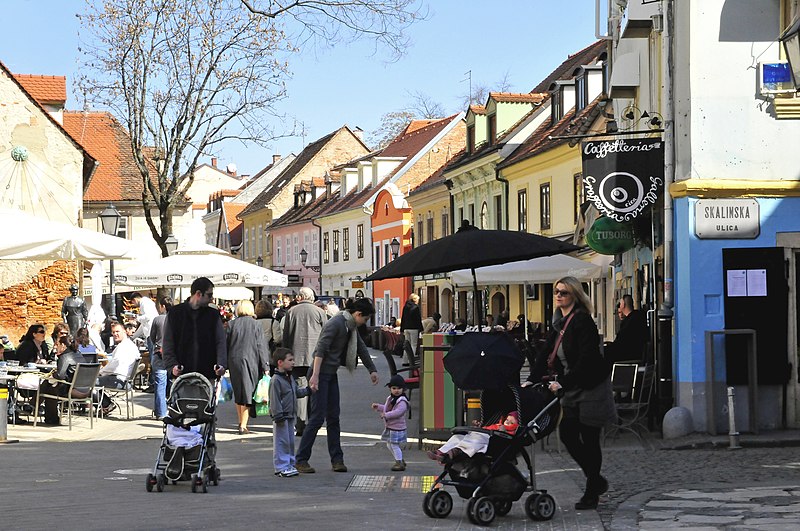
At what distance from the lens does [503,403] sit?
9.93m

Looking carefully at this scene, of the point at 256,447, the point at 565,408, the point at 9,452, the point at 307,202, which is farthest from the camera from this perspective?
the point at 307,202

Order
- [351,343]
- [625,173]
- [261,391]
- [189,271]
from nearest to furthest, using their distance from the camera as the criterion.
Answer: [351,343] < [625,173] < [261,391] < [189,271]

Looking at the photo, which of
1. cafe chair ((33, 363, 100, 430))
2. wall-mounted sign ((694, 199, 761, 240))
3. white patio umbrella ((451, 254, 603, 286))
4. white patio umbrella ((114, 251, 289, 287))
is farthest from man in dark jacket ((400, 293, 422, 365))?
wall-mounted sign ((694, 199, 761, 240))

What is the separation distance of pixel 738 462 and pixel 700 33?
17.0 feet

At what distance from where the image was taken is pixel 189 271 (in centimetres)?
2278

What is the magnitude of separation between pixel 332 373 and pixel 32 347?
25.9 ft

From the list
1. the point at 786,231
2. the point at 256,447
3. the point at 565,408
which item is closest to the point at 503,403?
the point at 565,408

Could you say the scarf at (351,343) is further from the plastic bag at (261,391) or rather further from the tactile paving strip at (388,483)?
the plastic bag at (261,391)

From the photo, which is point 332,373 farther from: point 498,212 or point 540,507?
point 498,212

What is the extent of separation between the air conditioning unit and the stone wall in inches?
998

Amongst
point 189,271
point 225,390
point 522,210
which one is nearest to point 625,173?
point 225,390

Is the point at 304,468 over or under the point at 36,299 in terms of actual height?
under

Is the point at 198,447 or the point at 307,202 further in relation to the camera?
the point at 307,202

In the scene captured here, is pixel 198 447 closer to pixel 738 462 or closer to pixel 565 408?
pixel 565 408
